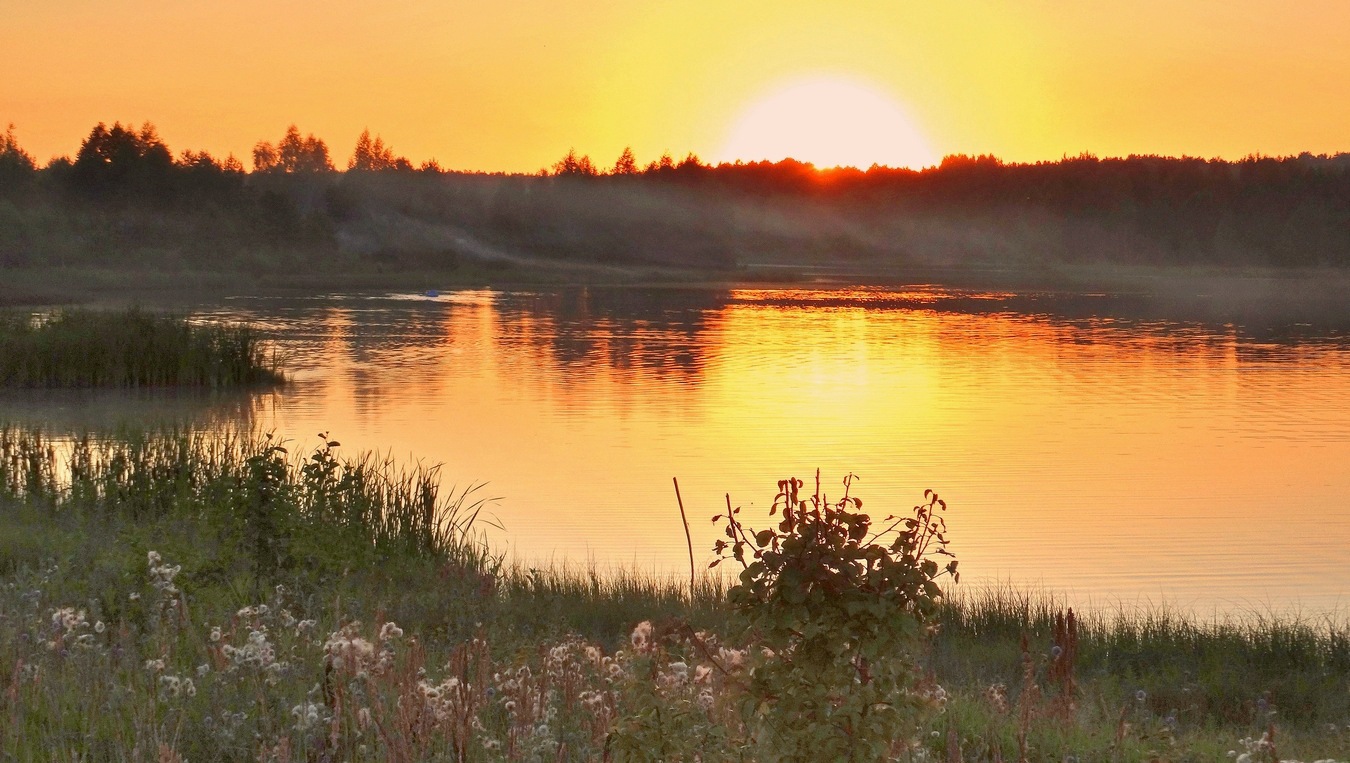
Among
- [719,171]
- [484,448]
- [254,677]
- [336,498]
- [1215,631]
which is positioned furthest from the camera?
[719,171]

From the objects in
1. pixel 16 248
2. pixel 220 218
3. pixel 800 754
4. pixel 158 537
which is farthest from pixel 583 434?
pixel 220 218

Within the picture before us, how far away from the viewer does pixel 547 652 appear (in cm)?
624

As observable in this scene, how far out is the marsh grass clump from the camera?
2362 centimetres

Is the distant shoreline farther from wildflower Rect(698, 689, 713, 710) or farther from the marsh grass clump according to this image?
wildflower Rect(698, 689, 713, 710)

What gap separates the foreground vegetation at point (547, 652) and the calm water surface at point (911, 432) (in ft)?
6.65

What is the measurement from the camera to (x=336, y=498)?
10.6 meters

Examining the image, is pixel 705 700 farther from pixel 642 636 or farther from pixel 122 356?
pixel 122 356

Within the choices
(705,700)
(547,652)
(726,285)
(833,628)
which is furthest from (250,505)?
(726,285)

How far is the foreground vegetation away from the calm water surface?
2.03m

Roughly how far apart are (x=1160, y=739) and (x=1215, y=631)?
12.1ft

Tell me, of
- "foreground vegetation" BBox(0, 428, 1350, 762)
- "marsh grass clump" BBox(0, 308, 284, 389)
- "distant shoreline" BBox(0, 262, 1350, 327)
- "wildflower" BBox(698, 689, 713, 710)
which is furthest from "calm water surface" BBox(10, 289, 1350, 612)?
"distant shoreline" BBox(0, 262, 1350, 327)

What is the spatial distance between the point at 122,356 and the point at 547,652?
20.2 meters

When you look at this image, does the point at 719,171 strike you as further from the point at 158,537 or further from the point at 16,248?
the point at 158,537

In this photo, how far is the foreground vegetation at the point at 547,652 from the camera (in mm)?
3490
